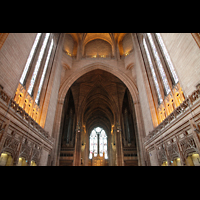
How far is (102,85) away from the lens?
19312 mm

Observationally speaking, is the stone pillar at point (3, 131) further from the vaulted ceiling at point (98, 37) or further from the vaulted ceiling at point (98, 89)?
the vaulted ceiling at point (98, 37)

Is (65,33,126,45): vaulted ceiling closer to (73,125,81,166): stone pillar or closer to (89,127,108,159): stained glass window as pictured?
(73,125,81,166): stone pillar

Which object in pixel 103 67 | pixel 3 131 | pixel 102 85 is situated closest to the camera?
pixel 3 131

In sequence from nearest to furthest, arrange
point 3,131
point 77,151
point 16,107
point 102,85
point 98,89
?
1. point 3,131
2. point 16,107
3. point 77,151
4. point 102,85
5. point 98,89

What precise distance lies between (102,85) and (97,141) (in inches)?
573

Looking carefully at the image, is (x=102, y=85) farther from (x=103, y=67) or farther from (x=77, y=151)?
(x=77, y=151)

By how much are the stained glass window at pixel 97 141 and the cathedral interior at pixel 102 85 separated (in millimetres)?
10662

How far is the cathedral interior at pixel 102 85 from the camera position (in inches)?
188

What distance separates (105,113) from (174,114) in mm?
20824

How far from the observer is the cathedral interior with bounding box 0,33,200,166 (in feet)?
15.6

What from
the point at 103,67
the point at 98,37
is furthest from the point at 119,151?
the point at 98,37

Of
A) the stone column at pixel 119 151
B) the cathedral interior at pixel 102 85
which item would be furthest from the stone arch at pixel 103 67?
the stone column at pixel 119 151
